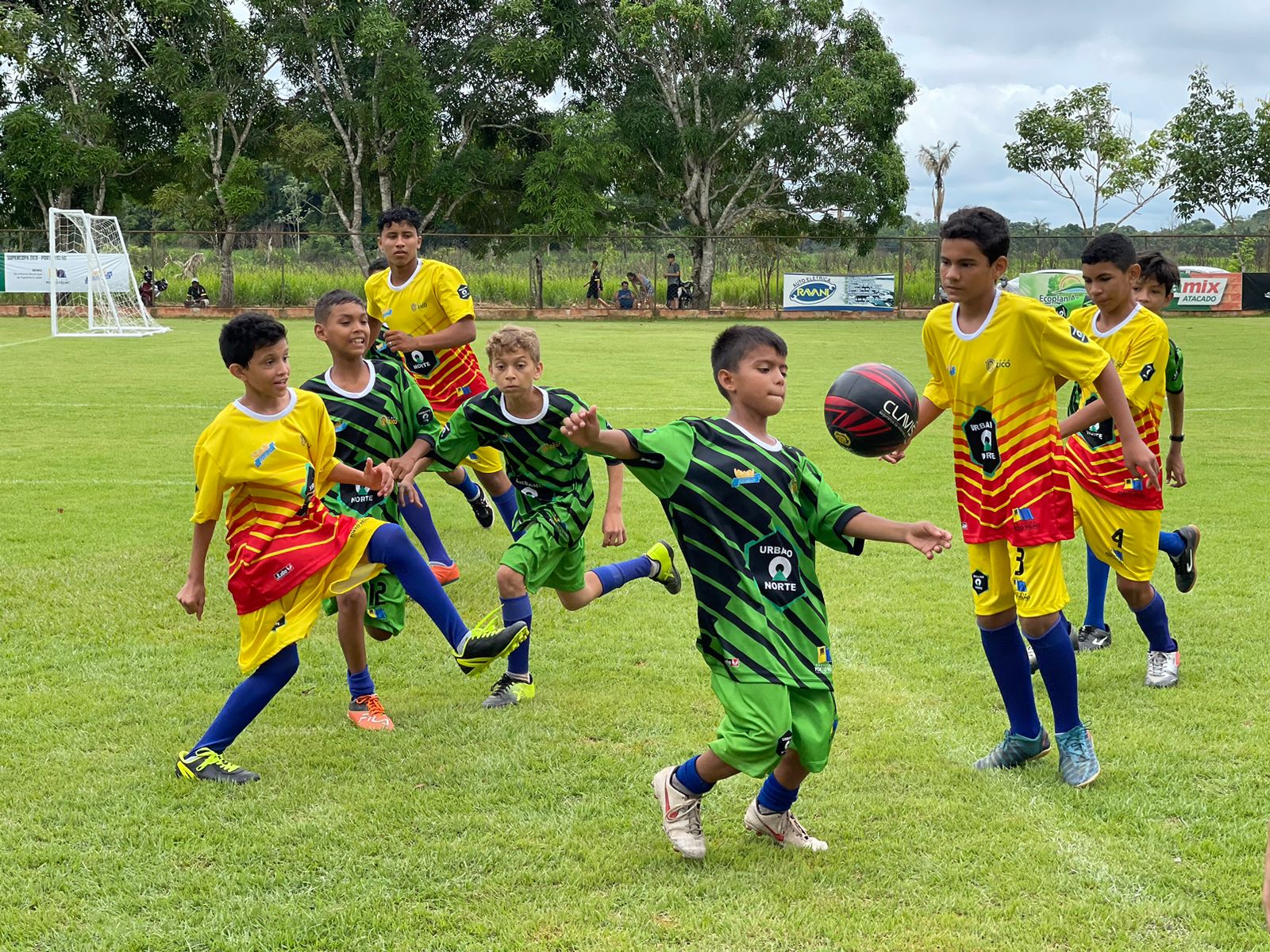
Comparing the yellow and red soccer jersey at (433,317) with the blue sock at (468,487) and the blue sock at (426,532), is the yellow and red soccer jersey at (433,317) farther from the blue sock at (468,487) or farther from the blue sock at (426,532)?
the blue sock at (468,487)

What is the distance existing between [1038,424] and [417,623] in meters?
3.56

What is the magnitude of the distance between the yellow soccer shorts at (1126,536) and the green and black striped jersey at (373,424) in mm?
3015

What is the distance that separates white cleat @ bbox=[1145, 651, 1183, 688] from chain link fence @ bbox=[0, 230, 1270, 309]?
34.7m

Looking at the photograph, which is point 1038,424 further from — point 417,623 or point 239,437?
point 417,623

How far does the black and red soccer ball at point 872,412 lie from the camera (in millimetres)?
4234

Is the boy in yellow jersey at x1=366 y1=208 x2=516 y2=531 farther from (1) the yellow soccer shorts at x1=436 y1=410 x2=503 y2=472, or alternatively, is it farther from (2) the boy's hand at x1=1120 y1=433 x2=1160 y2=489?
(2) the boy's hand at x1=1120 y1=433 x2=1160 y2=489

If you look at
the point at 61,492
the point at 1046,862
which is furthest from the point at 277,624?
the point at 61,492

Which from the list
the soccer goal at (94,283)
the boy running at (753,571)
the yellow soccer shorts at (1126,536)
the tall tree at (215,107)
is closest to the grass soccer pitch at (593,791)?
the boy running at (753,571)

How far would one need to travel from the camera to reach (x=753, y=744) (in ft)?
11.8

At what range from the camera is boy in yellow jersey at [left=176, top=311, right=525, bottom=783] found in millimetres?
4445

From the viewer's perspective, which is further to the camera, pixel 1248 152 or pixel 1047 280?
pixel 1248 152

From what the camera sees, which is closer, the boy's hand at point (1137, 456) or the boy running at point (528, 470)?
the boy's hand at point (1137, 456)

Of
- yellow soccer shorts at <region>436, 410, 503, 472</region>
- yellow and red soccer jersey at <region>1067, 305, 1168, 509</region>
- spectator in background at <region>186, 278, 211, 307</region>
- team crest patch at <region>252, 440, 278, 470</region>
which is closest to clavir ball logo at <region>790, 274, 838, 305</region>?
spectator in background at <region>186, 278, 211, 307</region>

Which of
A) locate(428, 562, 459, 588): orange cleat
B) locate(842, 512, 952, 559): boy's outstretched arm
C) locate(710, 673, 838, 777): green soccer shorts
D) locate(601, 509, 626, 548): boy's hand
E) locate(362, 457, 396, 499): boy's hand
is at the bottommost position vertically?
locate(428, 562, 459, 588): orange cleat
